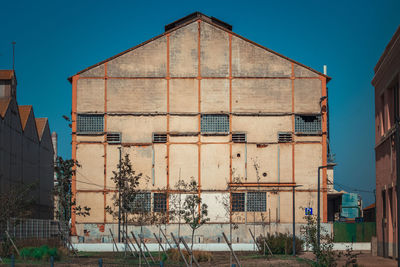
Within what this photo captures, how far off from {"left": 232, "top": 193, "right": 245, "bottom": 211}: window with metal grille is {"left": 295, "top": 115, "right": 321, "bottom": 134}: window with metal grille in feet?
25.9

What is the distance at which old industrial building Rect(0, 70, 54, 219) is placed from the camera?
5781 centimetres

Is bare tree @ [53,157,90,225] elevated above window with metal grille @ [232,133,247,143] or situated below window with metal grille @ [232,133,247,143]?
below

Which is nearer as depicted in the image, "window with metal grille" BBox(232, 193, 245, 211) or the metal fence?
the metal fence

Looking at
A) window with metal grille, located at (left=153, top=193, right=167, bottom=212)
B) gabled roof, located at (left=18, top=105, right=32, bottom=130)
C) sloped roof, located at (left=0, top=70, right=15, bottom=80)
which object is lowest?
window with metal grille, located at (left=153, top=193, right=167, bottom=212)

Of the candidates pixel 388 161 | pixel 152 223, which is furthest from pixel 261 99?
pixel 388 161

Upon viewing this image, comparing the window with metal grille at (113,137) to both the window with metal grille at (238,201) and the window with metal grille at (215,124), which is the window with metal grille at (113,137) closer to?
the window with metal grille at (215,124)

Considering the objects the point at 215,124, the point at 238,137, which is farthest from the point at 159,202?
the point at 238,137

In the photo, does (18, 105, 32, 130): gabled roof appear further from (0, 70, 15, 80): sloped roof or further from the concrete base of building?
the concrete base of building

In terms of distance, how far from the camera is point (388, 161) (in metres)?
37.2

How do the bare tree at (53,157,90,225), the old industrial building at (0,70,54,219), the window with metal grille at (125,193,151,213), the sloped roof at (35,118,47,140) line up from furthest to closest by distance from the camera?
the sloped roof at (35,118,47,140) < the old industrial building at (0,70,54,219) < the window with metal grille at (125,193,151,213) < the bare tree at (53,157,90,225)

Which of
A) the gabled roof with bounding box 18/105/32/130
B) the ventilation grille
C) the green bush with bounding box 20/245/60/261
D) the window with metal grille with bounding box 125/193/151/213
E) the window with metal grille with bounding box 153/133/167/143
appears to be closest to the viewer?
the green bush with bounding box 20/245/60/261

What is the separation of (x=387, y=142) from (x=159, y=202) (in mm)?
24957

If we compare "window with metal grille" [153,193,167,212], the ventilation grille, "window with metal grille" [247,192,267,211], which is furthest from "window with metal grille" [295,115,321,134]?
"window with metal grille" [153,193,167,212]

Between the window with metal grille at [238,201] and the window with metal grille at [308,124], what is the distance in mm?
7881
